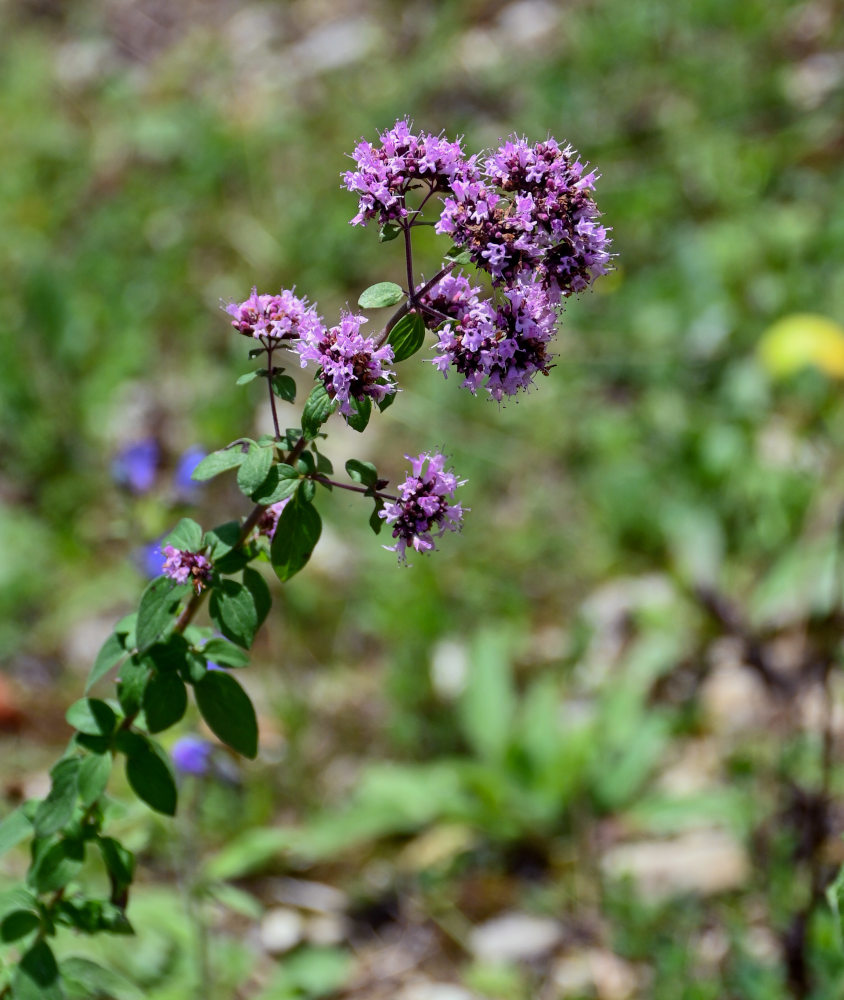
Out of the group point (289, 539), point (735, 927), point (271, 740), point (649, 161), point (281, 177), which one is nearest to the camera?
point (289, 539)

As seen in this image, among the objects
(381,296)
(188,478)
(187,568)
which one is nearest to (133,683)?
(187,568)

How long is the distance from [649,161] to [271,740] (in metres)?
3.51

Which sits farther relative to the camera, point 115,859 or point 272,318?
point 115,859

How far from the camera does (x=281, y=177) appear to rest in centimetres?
602

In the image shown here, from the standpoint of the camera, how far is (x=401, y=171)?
1529 mm

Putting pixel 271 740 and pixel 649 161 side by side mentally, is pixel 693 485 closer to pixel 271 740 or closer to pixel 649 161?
pixel 271 740

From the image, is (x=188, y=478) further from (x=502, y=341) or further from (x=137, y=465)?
(x=502, y=341)

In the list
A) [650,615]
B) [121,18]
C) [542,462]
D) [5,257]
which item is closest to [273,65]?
[121,18]

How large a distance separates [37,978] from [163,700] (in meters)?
0.51

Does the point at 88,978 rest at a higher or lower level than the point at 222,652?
lower

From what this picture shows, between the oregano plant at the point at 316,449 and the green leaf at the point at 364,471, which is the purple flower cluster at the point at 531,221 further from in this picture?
the green leaf at the point at 364,471

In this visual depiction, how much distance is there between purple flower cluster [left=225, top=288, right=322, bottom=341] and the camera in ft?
5.17

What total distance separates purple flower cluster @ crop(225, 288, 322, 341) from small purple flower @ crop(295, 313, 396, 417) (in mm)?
63

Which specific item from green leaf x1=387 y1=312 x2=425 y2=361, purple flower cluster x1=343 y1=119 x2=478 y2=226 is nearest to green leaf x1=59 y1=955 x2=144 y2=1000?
green leaf x1=387 y1=312 x2=425 y2=361
